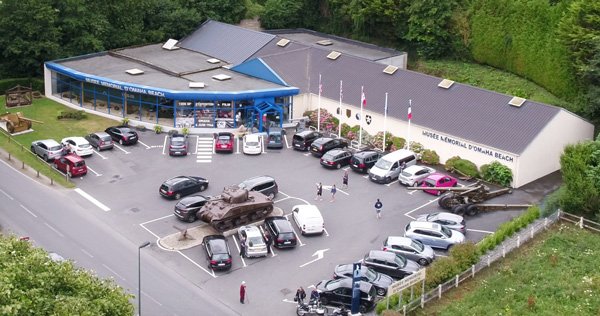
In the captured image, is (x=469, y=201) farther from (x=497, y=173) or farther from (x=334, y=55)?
(x=334, y=55)

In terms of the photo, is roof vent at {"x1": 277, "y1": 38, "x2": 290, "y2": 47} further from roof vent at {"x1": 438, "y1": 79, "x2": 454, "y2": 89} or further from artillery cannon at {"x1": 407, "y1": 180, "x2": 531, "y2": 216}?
artillery cannon at {"x1": 407, "y1": 180, "x2": 531, "y2": 216}

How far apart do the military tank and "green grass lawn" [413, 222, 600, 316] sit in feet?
44.9

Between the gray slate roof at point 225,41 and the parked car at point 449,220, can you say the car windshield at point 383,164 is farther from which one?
the gray slate roof at point 225,41

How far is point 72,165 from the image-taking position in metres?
51.2

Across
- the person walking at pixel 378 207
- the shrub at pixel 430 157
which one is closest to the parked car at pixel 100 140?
the person walking at pixel 378 207

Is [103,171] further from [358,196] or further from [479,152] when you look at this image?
[479,152]

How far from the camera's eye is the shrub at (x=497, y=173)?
168 ft

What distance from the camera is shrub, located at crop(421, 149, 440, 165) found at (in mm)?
55156

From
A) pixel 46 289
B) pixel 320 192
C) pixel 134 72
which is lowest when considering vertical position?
pixel 320 192

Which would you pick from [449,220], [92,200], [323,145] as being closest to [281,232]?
[449,220]

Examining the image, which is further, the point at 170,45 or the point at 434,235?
the point at 170,45

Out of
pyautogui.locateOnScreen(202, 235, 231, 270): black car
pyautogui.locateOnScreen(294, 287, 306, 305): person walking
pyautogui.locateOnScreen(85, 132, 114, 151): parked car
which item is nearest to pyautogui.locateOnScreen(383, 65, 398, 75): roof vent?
pyautogui.locateOnScreen(85, 132, 114, 151): parked car

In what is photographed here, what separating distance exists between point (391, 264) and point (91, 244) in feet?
57.0

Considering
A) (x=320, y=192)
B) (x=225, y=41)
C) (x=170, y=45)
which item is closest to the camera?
(x=320, y=192)
